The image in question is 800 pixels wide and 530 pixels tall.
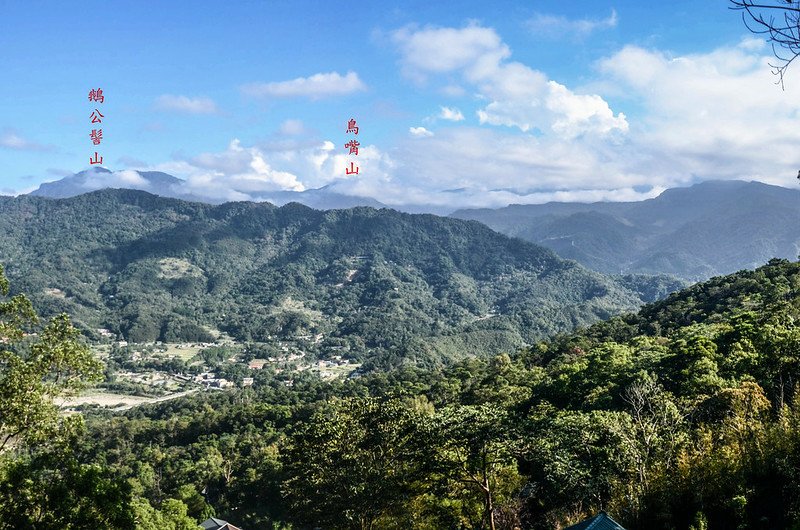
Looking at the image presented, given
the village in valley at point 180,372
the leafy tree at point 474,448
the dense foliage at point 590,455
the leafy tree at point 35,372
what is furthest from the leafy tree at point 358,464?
the village in valley at point 180,372

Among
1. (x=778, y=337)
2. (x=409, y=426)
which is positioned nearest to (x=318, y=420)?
(x=409, y=426)

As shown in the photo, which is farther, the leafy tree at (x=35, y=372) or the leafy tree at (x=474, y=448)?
the leafy tree at (x=474, y=448)

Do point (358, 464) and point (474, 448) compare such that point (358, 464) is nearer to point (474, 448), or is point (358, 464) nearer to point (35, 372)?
point (474, 448)

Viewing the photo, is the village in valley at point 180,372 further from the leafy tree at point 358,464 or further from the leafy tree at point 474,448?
the leafy tree at point 474,448

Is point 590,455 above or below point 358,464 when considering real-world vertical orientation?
above

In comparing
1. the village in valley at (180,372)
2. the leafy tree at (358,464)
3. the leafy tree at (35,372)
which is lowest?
the village in valley at (180,372)

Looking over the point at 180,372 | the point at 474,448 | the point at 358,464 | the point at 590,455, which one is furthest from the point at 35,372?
the point at 180,372

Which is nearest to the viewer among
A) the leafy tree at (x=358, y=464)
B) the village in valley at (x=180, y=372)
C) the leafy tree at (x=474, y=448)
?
the leafy tree at (x=474, y=448)

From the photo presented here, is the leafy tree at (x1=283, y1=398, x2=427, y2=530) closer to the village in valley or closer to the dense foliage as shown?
the dense foliage

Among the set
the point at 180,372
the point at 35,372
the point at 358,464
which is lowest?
the point at 180,372

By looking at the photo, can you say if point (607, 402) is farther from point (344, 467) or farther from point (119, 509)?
point (119, 509)

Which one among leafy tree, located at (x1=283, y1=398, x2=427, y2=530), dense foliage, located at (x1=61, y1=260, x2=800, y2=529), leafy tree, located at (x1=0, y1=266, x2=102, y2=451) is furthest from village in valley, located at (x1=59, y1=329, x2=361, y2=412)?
leafy tree, located at (x1=0, y1=266, x2=102, y2=451)
